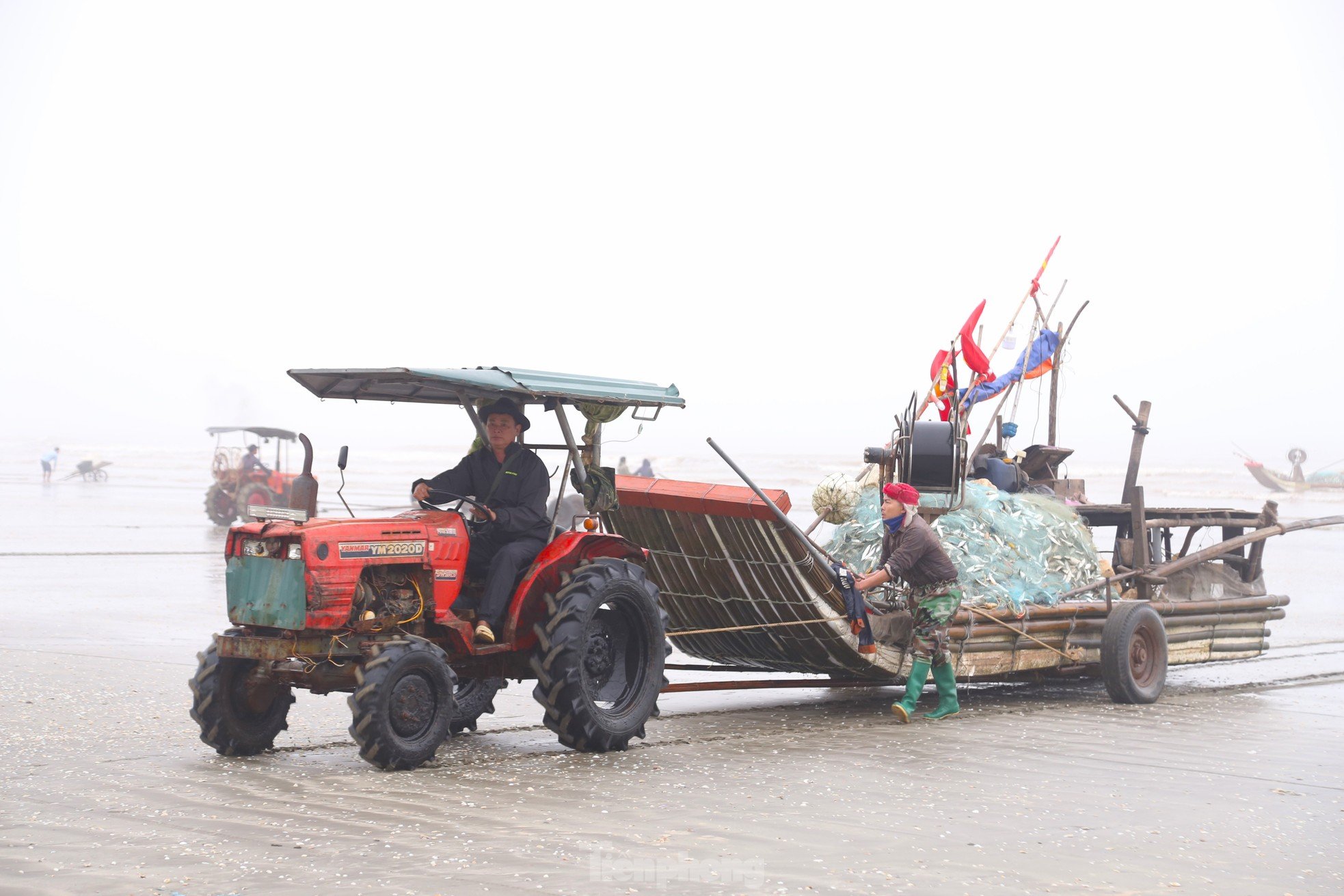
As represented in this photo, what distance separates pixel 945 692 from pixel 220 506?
2270 cm

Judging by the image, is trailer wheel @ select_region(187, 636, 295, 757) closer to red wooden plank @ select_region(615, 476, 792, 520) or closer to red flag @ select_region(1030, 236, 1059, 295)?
red wooden plank @ select_region(615, 476, 792, 520)

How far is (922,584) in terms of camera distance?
952 cm

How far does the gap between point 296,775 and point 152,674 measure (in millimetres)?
4508

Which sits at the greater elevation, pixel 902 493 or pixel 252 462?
pixel 252 462

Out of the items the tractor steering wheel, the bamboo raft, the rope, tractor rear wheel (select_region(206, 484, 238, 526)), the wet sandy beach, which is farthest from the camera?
tractor rear wheel (select_region(206, 484, 238, 526))

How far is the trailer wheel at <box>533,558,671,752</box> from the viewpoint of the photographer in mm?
7695

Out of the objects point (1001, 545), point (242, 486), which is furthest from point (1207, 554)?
point (242, 486)

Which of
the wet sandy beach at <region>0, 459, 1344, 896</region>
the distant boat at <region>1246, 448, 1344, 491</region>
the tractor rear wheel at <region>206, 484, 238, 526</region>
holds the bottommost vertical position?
the wet sandy beach at <region>0, 459, 1344, 896</region>

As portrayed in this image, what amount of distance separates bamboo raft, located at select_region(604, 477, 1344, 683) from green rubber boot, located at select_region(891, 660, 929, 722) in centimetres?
18

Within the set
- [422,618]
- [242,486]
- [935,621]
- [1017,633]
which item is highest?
[242,486]

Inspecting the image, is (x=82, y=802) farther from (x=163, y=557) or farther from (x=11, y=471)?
(x=11, y=471)

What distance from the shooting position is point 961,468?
10781 mm

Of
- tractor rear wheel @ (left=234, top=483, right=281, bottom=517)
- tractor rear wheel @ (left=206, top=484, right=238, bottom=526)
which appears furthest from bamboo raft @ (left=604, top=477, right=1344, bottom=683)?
tractor rear wheel @ (left=206, top=484, right=238, bottom=526)

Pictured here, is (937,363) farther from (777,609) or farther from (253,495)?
(253,495)
